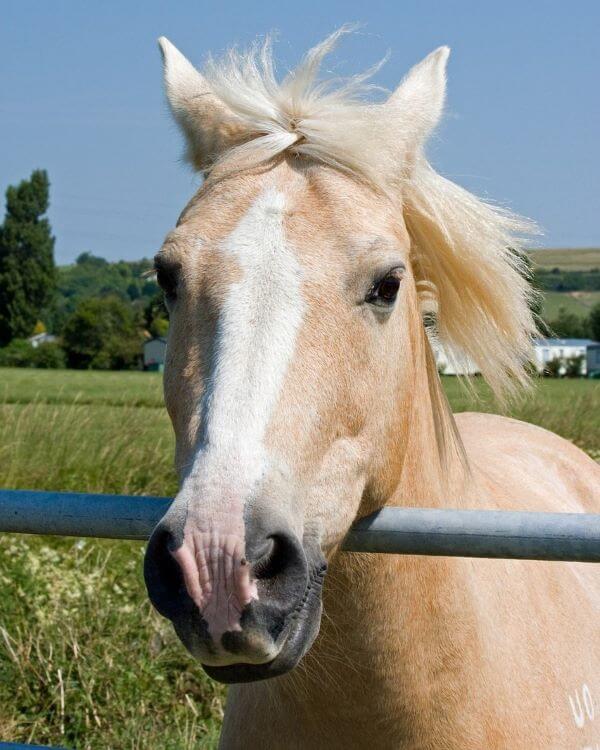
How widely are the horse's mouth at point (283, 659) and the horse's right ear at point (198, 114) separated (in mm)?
1239

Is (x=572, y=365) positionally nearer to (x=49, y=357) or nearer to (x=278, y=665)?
(x=278, y=665)

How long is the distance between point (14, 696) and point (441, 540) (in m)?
3.92

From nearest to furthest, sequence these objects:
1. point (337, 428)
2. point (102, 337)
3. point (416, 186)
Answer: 1. point (337, 428)
2. point (416, 186)
3. point (102, 337)

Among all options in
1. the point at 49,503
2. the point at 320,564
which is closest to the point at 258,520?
the point at 320,564

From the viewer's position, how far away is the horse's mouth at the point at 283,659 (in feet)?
5.74

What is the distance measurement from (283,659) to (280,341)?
0.60 m

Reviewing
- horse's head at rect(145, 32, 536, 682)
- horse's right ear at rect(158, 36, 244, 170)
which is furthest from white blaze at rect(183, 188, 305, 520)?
horse's right ear at rect(158, 36, 244, 170)

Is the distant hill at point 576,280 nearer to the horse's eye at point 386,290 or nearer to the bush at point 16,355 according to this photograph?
the bush at point 16,355

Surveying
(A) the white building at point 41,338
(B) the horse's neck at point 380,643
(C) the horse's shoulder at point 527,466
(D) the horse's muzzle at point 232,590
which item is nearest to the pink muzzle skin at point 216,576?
(D) the horse's muzzle at point 232,590

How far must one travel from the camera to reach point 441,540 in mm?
1746

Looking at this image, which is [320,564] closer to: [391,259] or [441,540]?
[441,540]

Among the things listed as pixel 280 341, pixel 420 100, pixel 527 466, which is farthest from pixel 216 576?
pixel 527 466

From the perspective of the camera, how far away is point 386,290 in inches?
86.5

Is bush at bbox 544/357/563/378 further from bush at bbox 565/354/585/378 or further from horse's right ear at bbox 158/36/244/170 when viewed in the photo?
bush at bbox 565/354/585/378
